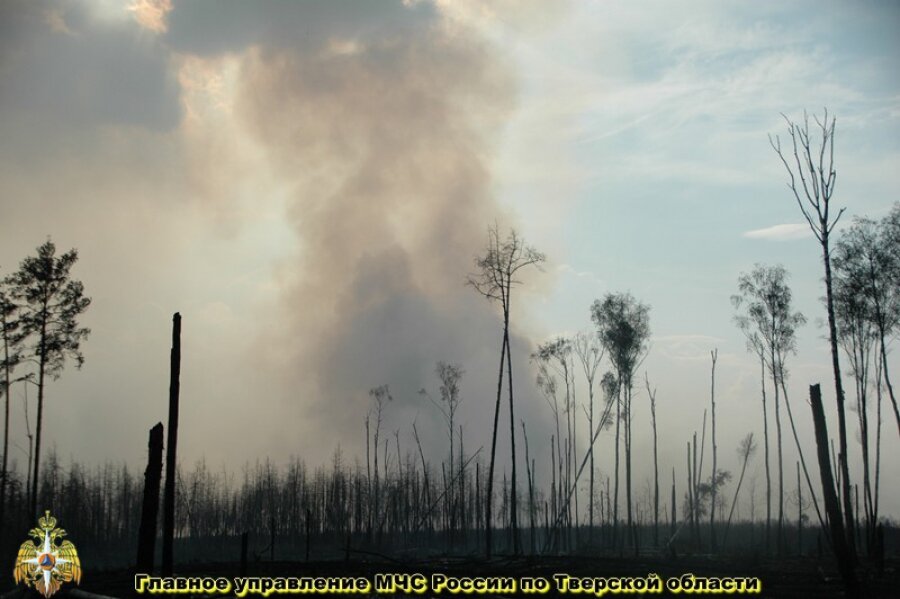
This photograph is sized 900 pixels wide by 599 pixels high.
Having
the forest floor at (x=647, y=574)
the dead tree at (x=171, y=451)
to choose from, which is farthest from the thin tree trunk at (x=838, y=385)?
the dead tree at (x=171, y=451)

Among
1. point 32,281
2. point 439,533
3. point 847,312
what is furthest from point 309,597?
point 439,533

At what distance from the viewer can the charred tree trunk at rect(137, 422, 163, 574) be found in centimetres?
1805

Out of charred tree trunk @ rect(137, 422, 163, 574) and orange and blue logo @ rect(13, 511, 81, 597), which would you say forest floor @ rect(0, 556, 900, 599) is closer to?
orange and blue logo @ rect(13, 511, 81, 597)

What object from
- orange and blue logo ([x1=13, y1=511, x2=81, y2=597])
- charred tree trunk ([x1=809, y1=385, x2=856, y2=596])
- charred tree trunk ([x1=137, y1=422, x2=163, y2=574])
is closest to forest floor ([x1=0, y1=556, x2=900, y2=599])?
orange and blue logo ([x1=13, y1=511, x2=81, y2=597])

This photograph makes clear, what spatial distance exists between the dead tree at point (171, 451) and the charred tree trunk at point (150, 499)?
50 centimetres

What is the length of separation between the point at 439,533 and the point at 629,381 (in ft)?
137

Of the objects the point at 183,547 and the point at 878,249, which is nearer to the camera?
the point at 878,249

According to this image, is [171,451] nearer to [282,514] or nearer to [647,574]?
[647,574]

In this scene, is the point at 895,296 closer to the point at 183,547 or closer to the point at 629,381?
the point at 629,381

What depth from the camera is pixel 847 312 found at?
3394 centimetres

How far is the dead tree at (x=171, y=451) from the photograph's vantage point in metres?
19.0

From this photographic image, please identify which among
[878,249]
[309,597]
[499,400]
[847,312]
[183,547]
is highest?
[878,249]

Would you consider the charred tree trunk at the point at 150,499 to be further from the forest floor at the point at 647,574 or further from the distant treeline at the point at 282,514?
the distant treeline at the point at 282,514

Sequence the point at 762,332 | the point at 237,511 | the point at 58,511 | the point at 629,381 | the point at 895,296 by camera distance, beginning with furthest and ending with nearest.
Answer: the point at 237,511
the point at 58,511
the point at 629,381
the point at 762,332
the point at 895,296
